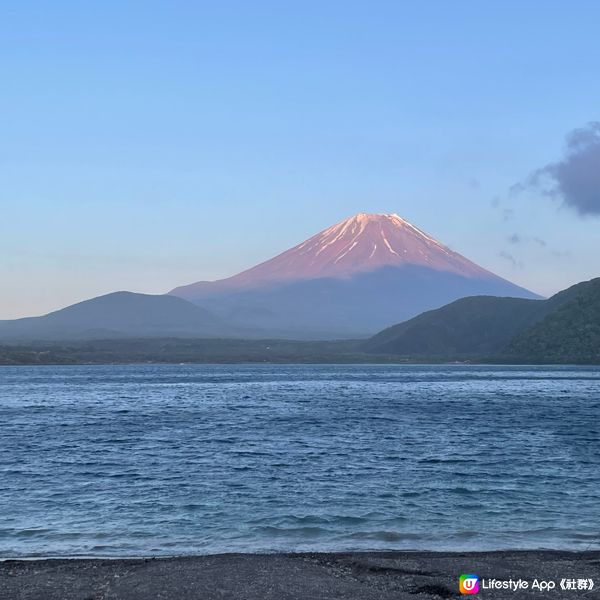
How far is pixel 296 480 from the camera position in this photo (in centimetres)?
4178

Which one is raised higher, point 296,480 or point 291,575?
point 291,575

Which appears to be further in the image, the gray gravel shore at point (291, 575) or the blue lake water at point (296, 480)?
the blue lake water at point (296, 480)

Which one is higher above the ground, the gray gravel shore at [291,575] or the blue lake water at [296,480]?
the gray gravel shore at [291,575]

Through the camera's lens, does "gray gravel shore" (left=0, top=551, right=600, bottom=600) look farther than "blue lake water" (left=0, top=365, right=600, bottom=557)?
No

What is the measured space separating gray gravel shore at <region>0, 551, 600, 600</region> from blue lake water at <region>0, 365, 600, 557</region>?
2.64 m

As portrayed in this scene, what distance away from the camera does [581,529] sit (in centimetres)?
3100

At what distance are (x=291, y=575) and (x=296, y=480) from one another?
18756mm

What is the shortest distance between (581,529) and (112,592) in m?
17.9

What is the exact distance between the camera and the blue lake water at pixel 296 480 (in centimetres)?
3003

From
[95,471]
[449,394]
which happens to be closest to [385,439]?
[95,471]

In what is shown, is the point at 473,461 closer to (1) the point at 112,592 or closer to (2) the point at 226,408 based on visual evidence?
(1) the point at 112,592

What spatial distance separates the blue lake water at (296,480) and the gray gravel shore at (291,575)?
2.64 m

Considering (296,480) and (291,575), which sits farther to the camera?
(296,480)

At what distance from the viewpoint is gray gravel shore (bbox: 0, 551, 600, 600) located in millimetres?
21281
